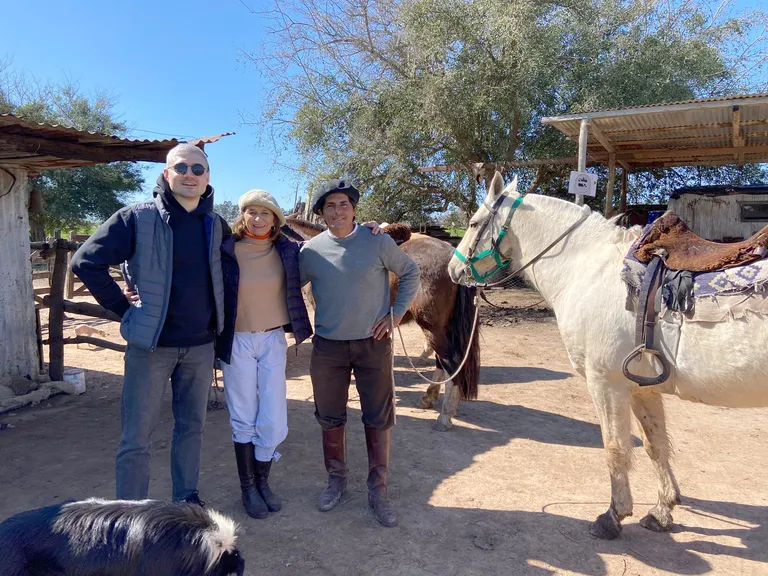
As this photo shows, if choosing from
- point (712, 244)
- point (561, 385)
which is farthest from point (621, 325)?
point (561, 385)

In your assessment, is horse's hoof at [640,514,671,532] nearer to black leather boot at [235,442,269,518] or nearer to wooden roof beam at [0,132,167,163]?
black leather boot at [235,442,269,518]

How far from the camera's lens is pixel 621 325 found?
2.61 m

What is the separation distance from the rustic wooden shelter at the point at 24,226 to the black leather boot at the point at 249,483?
2.65 metres

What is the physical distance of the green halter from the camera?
3240 mm

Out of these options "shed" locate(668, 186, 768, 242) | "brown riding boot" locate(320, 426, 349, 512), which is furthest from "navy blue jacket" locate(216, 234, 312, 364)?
"shed" locate(668, 186, 768, 242)

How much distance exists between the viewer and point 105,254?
2.35m

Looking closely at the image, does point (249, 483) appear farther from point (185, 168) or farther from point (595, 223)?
point (595, 223)

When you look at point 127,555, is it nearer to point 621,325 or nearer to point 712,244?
point 621,325

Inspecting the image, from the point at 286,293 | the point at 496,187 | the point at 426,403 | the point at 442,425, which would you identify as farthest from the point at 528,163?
the point at 286,293

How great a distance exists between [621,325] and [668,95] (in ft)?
31.9

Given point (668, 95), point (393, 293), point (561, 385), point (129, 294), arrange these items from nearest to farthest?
point (129, 294) < point (393, 293) < point (561, 385) < point (668, 95)

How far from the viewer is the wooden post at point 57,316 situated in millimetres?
5234

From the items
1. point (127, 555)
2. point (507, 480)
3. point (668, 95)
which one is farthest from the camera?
point (668, 95)

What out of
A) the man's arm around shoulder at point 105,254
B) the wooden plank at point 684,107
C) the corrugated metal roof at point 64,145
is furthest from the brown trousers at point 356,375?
the wooden plank at point 684,107
